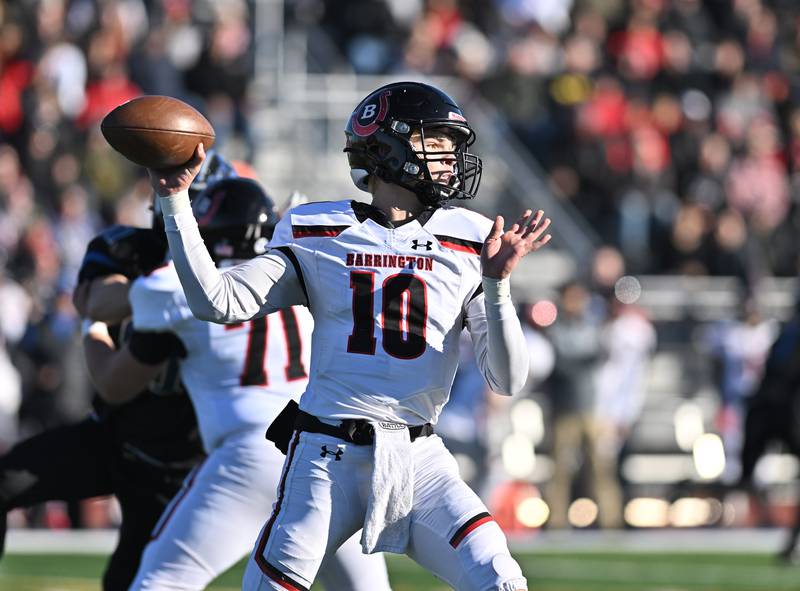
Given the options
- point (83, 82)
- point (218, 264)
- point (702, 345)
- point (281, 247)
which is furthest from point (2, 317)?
point (281, 247)

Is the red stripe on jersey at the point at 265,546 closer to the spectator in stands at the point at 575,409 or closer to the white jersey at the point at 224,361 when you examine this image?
the white jersey at the point at 224,361

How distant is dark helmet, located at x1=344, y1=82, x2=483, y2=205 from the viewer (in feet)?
13.8

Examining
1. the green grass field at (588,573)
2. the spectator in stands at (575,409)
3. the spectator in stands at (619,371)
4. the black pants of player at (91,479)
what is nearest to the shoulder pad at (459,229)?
the black pants of player at (91,479)

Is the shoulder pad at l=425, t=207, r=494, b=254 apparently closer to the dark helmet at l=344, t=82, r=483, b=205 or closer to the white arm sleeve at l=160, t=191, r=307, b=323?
the dark helmet at l=344, t=82, r=483, b=205

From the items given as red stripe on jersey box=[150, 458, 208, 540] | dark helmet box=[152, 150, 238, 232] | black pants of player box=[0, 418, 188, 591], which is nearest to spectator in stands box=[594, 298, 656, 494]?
dark helmet box=[152, 150, 238, 232]

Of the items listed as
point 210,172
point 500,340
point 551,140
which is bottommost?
point 500,340

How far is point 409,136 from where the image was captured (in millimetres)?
4223

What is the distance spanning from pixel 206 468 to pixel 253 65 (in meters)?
9.94

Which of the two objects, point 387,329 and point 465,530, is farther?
point 387,329

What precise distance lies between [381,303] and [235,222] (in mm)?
1130

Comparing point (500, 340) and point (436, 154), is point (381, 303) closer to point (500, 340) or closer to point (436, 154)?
point (500, 340)

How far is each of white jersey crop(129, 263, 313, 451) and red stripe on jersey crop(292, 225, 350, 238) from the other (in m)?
0.77

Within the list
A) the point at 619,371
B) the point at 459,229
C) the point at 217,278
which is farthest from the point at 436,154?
the point at 619,371

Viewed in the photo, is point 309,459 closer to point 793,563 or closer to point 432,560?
point 432,560
